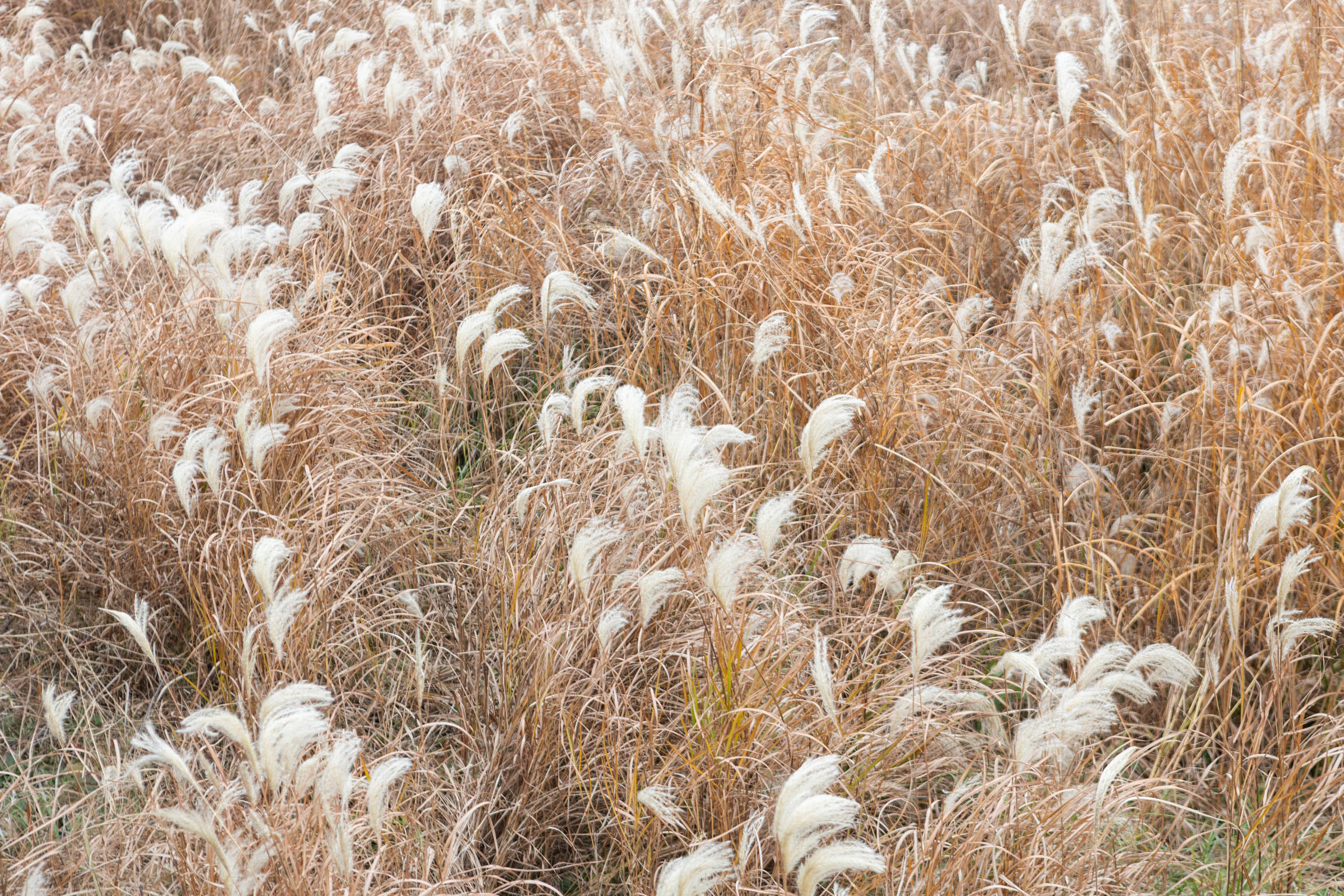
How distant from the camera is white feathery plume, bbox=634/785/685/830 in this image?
1709mm

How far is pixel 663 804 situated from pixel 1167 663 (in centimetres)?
91

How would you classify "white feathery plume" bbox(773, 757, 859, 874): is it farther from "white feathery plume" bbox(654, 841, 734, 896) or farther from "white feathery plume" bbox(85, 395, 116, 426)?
"white feathery plume" bbox(85, 395, 116, 426)

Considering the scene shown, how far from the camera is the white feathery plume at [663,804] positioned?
1709 millimetres

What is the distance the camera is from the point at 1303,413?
2.36 meters

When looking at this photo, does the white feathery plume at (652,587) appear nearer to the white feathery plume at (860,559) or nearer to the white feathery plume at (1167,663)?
the white feathery plume at (860,559)

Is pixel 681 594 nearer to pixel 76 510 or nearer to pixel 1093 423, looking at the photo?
pixel 1093 423

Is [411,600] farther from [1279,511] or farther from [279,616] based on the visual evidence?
[1279,511]

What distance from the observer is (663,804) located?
189 cm

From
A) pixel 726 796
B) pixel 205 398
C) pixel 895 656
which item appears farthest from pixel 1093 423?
pixel 205 398

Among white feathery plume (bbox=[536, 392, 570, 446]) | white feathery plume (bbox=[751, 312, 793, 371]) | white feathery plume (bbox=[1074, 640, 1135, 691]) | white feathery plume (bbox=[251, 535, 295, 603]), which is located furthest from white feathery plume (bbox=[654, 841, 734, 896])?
white feathery plume (bbox=[751, 312, 793, 371])

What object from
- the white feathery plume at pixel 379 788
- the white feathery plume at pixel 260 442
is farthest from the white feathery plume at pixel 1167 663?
the white feathery plume at pixel 260 442

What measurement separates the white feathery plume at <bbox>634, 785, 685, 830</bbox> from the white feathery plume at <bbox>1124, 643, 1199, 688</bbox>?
77 cm

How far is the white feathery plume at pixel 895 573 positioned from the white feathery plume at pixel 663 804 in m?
0.55

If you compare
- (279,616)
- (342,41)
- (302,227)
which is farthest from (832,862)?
(342,41)
